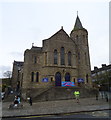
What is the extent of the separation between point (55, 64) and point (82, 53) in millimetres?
8511

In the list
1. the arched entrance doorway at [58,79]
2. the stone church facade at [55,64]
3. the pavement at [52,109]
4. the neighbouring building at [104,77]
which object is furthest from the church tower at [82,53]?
the pavement at [52,109]

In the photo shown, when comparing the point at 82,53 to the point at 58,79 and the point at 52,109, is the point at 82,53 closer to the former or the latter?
the point at 58,79

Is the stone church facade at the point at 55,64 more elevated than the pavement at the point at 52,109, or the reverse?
the stone church facade at the point at 55,64

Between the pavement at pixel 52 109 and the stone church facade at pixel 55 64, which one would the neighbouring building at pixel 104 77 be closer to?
the stone church facade at pixel 55 64

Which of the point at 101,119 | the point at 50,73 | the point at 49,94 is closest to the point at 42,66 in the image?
the point at 50,73

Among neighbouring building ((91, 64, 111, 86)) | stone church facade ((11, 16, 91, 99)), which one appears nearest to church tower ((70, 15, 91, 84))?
stone church facade ((11, 16, 91, 99))

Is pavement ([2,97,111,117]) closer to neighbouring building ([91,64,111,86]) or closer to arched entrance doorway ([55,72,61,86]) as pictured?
arched entrance doorway ([55,72,61,86])

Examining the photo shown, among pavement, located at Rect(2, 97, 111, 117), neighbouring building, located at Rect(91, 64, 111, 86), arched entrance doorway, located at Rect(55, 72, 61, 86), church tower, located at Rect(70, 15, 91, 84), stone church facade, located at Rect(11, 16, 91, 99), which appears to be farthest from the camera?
neighbouring building, located at Rect(91, 64, 111, 86)

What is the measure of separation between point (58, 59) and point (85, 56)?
8216 mm

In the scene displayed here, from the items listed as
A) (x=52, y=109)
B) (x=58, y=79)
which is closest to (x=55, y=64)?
(x=58, y=79)

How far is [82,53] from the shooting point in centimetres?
3006

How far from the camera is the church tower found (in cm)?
2884

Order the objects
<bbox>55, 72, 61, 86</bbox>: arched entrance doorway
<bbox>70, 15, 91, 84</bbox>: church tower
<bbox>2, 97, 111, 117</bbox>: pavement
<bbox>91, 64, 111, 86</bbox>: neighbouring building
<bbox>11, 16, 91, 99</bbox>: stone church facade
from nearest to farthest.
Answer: <bbox>2, 97, 111, 117</bbox>: pavement → <bbox>11, 16, 91, 99</bbox>: stone church facade → <bbox>55, 72, 61, 86</bbox>: arched entrance doorway → <bbox>70, 15, 91, 84</bbox>: church tower → <bbox>91, 64, 111, 86</bbox>: neighbouring building

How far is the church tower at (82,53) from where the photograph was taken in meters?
28.8
